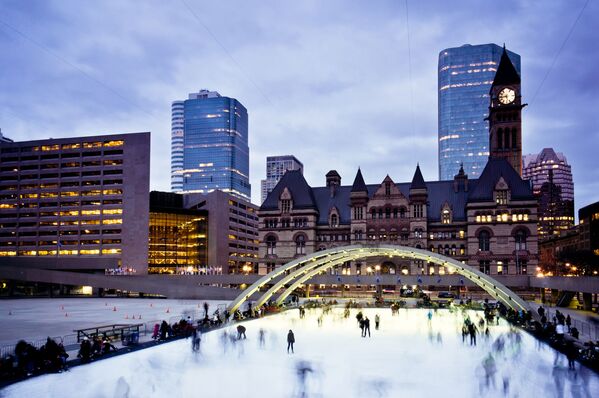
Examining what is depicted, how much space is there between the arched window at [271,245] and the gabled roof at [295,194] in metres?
5.67

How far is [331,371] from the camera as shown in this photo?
24.3 meters

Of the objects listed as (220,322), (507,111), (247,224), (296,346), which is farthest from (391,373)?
(247,224)

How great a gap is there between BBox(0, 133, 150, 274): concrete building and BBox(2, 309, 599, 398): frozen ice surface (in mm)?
83417

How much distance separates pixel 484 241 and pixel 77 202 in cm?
8946

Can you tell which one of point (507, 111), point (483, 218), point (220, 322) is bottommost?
point (220, 322)

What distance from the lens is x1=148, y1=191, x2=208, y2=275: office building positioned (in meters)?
140

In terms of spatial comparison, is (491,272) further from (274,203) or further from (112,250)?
(112,250)

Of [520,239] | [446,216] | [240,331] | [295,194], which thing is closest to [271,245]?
[295,194]

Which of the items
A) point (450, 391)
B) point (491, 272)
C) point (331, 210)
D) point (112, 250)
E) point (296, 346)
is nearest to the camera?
point (450, 391)

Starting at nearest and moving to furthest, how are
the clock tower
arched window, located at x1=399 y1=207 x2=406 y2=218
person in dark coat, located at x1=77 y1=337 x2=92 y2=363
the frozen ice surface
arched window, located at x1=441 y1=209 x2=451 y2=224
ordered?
1. the frozen ice surface
2. person in dark coat, located at x1=77 y1=337 x2=92 y2=363
3. arched window, located at x1=441 y1=209 x2=451 y2=224
4. arched window, located at x1=399 y1=207 x2=406 y2=218
5. the clock tower

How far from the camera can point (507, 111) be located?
10619 cm

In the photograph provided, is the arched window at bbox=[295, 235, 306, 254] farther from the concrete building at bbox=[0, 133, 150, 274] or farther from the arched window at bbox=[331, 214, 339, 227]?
the concrete building at bbox=[0, 133, 150, 274]

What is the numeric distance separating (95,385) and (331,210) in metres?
77.4

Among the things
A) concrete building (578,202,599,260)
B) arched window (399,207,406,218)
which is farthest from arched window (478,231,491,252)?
concrete building (578,202,599,260)
